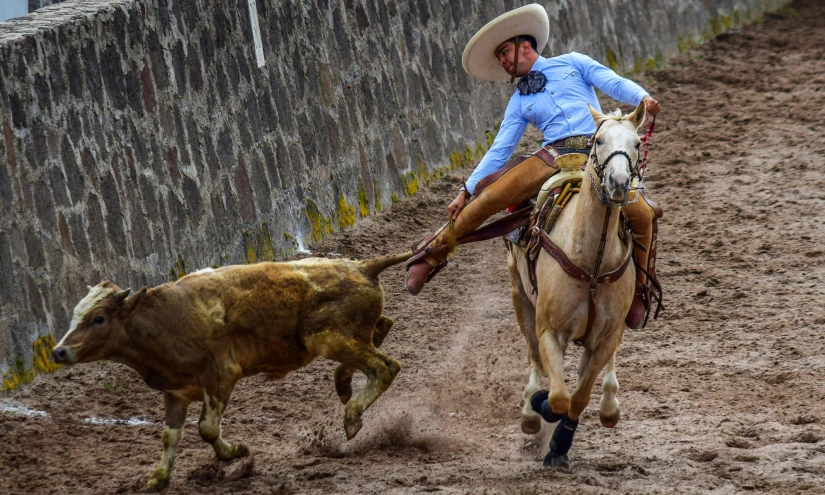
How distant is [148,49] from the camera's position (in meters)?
8.97

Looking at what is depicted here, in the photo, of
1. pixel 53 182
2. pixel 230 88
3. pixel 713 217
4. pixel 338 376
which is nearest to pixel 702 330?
pixel 713 217

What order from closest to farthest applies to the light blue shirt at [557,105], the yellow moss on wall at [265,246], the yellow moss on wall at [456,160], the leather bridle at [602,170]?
the leather bridle at [602,170]
the light blue shirt at [557,105]
the yellow moss on wall at [265,246]
the yellow moss on wall at [456,160]

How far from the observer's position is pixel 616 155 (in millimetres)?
5766

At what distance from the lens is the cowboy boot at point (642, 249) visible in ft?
22.3

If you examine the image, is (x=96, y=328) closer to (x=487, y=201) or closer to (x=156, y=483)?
(x=156, y=483)

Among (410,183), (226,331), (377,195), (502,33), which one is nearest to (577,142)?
(502,33)

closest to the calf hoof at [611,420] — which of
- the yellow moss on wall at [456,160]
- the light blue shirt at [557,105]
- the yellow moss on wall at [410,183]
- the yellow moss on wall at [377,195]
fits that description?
the light blue shirt at [557,105]

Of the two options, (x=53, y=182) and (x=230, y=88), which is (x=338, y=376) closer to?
(x=53, y=182)

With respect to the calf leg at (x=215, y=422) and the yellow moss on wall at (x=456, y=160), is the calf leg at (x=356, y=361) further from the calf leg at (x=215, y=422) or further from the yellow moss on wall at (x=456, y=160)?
the yellow moss on wall at (x=456, y=160)

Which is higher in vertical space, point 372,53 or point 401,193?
point 372,53

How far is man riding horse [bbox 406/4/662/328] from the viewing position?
722 centimetres

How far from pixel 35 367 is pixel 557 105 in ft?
12.6

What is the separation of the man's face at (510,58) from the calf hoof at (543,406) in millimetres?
2196

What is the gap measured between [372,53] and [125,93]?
3.66 metres
